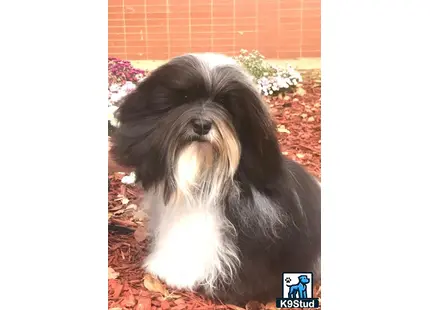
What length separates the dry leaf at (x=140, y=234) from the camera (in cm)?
158

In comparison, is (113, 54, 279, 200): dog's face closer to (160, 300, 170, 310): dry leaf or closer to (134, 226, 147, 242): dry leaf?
(134, 226, 147, 242): dry leaf

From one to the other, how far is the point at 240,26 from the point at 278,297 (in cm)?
82

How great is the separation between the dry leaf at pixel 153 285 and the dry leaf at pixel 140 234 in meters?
0.11

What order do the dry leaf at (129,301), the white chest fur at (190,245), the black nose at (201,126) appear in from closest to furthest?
the black nose at (201,126)
the white chest fur at (190,245)
the dry leaf at (129,301)

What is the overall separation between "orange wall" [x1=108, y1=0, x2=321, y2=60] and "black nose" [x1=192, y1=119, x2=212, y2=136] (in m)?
0.25

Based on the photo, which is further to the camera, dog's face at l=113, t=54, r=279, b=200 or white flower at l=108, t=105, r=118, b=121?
white flower at l=108, t=105, r=118, b=121

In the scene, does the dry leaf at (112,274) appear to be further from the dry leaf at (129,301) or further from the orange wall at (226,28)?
the orange wall at (226,28)

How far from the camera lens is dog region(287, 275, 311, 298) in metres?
1.52

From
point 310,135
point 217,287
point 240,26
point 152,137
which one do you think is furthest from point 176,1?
point 217,287

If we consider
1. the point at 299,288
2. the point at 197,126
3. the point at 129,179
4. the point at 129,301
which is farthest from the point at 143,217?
the point at 299,288

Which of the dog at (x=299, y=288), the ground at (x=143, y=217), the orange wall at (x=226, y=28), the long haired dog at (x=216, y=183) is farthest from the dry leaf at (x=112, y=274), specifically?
the orange wall at (x=226, y=28)

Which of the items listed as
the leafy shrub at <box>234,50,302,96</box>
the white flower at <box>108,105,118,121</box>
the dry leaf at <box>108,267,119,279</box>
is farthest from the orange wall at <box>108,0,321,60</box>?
the dry leaf at <box>108,267,119,279</box>

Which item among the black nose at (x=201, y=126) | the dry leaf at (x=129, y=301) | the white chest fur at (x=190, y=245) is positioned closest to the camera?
the black nose at (x=201, y=126)
